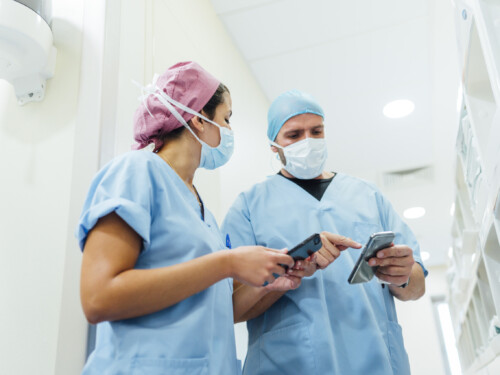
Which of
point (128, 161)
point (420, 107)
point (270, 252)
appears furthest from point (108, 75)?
point (420, 107)

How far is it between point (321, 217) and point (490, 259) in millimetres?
795

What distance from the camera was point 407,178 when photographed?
Answer: 4.25 metres

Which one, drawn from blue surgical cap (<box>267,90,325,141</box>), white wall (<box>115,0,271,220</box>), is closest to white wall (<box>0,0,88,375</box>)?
white wall (<box>115,0,271,220</box>)

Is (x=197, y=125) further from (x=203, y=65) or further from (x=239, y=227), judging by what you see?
(x=203, y=65)

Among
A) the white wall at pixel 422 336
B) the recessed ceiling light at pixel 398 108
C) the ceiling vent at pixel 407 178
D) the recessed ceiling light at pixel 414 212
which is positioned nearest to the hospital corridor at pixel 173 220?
the recessed ceiling light at pixel 398 108

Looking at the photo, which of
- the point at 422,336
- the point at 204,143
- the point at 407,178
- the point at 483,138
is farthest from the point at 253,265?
the point at 422,336

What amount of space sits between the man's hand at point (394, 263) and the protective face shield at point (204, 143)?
454mm

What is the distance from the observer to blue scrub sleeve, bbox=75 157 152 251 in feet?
2.49

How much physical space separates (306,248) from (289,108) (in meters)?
0.68

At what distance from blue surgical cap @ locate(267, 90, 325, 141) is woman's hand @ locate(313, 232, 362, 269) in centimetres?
53

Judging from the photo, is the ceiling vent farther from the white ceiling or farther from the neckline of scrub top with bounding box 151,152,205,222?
the neckline of scrub top with bounding box 151,152,205,222

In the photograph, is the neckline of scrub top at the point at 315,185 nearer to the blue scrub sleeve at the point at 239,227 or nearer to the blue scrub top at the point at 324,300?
the blue scrub top at the point at 324,300

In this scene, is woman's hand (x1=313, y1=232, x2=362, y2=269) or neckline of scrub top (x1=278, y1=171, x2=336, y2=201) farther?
neckline of scrub top (x1=278, y1=171, x2=336, y2=201)

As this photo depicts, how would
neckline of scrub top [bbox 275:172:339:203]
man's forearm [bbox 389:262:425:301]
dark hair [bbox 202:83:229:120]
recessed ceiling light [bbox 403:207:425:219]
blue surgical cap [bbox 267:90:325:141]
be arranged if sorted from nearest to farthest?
dark hair [bbox 202:83:229:120] < man's forearm [bbox 389:262:425:301] < neckline of scrub top [bbox 275:172:339:203] < blue surgical cap [bbox 267:90:325:141] < recessed ceiling light [bbox 403:207:425:219]
